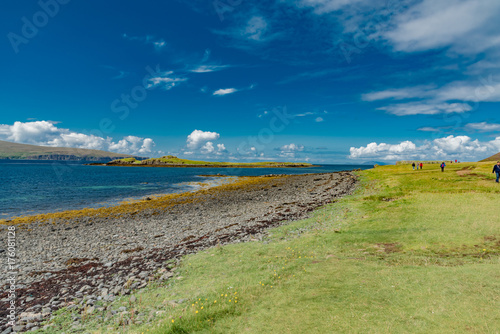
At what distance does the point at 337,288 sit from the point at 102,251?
20.3 metres

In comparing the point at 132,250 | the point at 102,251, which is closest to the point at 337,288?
the point at 132,250

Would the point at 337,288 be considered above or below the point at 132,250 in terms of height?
above

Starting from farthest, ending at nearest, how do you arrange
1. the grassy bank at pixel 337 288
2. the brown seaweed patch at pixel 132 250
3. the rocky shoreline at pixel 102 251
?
the brown seaweed patch at pixel 132 250, the rocky shoreline at pixel 102 251, the grassy bank at pixel 337 288

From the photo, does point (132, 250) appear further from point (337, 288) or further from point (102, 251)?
point (337, 288)

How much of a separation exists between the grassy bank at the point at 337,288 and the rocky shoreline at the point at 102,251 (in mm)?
1466

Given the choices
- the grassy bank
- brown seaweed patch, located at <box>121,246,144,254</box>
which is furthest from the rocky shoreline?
the grassy bank

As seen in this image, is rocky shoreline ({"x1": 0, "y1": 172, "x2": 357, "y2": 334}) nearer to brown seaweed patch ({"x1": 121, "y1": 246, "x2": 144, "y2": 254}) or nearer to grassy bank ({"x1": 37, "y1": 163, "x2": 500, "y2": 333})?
brown seaweed patch ({"x1": 121, "y1": 246, "x2": 144, "y2": 254})

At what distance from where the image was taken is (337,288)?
358 inches

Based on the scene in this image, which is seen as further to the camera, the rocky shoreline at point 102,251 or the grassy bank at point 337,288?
the rocky shoreline at point 102,251

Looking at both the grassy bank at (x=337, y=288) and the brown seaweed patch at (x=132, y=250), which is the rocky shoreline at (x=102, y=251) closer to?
the brown seaweed patch at (x=132, y=250)

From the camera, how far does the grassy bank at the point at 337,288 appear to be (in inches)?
279

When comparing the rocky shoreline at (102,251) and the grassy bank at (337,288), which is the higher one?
the grassy bank at (337,288)

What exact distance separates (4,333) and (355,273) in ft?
45.6

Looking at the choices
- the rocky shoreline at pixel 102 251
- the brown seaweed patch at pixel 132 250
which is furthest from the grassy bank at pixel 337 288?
the brown seaweed patch at pixel 132 250
